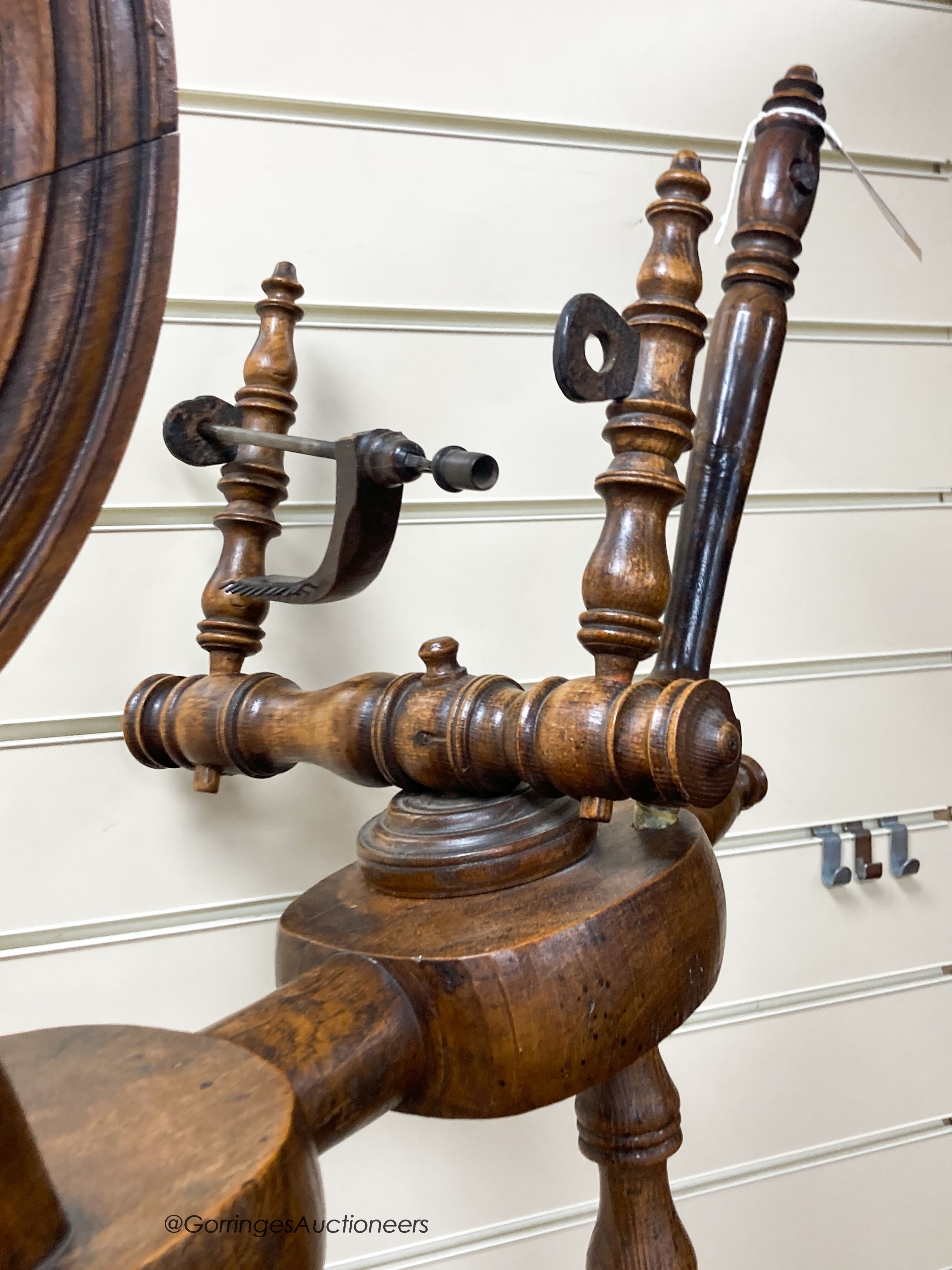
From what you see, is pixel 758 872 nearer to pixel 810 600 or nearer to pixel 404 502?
pixel 810 600

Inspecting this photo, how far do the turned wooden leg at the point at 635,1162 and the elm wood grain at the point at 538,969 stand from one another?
0.11 meters

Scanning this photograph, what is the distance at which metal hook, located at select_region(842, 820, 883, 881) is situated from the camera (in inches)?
36.7

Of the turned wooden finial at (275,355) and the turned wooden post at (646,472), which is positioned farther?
the turned wooden finial at (275,355)

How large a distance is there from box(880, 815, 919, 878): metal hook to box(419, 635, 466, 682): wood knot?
0.69m

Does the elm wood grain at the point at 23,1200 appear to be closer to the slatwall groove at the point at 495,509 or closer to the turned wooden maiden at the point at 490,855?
the turned wooden maiden at the point at 490,855

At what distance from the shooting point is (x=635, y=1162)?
1.65ft

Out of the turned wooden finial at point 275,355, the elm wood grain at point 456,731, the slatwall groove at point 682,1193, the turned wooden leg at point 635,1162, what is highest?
the turned wooden finial at point 275,355

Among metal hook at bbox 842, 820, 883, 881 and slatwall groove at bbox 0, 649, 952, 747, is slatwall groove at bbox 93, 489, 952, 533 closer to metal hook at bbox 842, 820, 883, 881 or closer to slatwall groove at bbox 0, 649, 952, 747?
slatwall groove at bbox 0, 649, 952, 747

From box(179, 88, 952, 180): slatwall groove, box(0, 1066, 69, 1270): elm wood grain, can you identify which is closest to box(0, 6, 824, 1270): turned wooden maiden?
box(0, 1066, 69, 1270): elm wood grain

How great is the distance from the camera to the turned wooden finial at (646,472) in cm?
44

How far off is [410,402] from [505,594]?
0.63 feet

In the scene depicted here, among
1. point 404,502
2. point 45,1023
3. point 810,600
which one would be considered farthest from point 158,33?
point 810,600

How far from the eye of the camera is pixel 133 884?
732 mm

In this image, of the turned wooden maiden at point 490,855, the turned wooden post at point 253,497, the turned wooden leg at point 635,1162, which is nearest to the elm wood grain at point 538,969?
the turned wooden maiden at point 490,855
